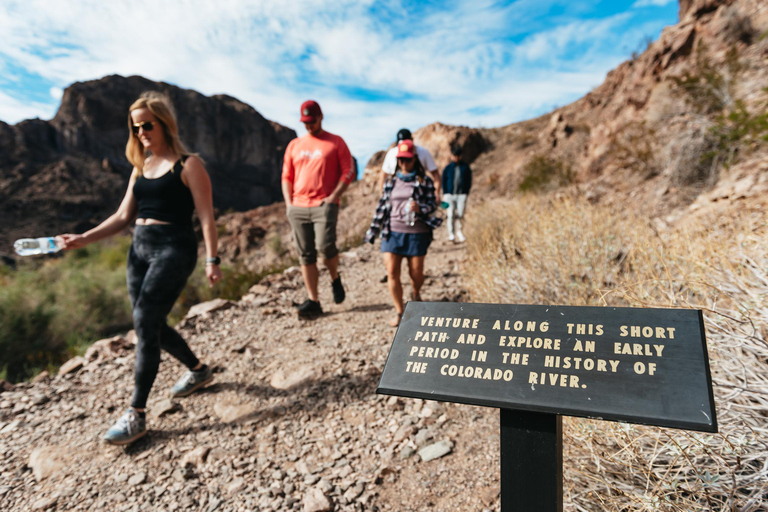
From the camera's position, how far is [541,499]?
1.21 m

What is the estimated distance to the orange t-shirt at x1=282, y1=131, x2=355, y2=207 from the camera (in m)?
3.69

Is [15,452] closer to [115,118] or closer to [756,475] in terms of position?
[756,475]

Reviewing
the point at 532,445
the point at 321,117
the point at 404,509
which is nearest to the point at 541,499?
the point at 532,445

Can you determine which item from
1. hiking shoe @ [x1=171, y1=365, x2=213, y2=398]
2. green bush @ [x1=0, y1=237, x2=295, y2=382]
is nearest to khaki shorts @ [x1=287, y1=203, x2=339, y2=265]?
hiking shoe @ [x1=171, y1=365, x2=213, y2=398]

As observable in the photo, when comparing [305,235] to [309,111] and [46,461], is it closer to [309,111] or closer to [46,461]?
[309,111]

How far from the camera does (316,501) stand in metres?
1.94

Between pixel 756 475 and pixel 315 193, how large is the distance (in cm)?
326

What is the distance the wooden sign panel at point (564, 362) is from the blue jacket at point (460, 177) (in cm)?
579

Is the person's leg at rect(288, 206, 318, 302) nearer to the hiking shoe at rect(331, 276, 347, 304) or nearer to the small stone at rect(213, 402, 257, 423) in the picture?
the hiking shoe at rect(331, 276, 347, 304)

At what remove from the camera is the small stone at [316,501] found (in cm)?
190

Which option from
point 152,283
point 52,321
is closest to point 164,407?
point 152,283

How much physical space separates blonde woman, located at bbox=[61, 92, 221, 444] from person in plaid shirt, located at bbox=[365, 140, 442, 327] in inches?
54.7

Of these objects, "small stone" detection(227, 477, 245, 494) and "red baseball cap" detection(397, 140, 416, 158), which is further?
"red baseball cap" detection(397, 140, 416, 158)

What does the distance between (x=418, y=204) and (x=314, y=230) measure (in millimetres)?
1100
